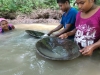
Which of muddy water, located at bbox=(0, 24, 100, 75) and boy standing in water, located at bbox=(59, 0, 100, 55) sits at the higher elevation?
boy standing in water, located at bbox=(59, 0, 100, 55)

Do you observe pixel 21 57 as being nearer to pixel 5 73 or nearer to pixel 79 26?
pixel 5 73

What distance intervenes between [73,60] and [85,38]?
38cm

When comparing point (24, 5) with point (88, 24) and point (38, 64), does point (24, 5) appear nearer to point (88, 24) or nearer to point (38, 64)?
point (88, 24)

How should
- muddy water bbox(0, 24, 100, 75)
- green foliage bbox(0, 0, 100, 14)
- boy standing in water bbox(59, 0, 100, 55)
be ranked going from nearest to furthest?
1. muddy water bbox(0, 24, 100, 75)
2. boy standing in water bbox(59, 0, 100, 55)
3. green foliage bbox(0, 0, 100, 14)

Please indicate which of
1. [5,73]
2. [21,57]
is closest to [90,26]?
[21,57]

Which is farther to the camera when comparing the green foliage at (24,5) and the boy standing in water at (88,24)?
the green foliage at (24,5)

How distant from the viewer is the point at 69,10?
3096mm

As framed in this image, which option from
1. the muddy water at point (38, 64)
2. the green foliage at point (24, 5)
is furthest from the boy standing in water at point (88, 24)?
the green foliage at point (24, 5)

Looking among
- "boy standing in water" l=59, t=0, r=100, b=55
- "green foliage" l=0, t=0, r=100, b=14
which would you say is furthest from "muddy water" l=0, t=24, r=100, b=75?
"green foliage" l=0, t=0, r=100, b=14

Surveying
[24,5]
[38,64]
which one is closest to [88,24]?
[38,64]

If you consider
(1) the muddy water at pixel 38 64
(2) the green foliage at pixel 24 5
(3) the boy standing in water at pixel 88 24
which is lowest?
(2) the green foliage at pixel 24 5

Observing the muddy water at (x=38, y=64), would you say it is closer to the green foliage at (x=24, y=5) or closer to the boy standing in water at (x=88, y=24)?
the boy standing in water at (x=88, y=24)

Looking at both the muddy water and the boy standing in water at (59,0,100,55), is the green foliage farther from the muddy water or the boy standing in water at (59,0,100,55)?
the boy standing in water at (59,0,100,55)

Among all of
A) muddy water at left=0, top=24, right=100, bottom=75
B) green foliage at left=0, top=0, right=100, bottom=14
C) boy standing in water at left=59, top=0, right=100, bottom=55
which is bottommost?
green foliage at left=0, top=0, right=100, bottom=14
